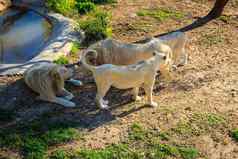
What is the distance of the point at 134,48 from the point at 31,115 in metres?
2.12

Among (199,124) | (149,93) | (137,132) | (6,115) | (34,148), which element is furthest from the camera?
(149,93)

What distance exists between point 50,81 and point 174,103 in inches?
84.7

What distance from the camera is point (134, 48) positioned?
8.45 metres

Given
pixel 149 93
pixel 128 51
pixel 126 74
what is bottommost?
pixel 149 93

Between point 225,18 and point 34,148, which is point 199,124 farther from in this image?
point 225,18

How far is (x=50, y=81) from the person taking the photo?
816 cm

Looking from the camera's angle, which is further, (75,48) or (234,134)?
(75,48)

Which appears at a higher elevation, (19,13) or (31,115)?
(19,13)

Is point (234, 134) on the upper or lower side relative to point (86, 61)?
lower

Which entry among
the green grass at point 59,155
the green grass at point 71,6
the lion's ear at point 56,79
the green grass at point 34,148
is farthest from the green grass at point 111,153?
the green grass at point 71,6

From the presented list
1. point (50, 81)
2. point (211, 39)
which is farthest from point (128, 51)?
point (211, 39)

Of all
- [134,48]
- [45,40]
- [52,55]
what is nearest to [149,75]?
[134,48]

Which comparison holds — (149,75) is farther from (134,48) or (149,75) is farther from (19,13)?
(19,13)

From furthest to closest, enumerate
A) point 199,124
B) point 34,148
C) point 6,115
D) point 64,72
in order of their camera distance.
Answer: point 64,72
point 6,115
point 199,124
point 34,148
